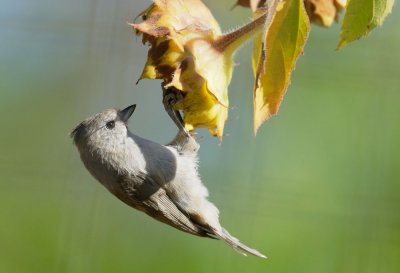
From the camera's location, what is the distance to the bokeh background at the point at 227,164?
3.07m

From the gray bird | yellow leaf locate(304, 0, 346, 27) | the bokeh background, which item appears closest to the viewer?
yellow leaf locate(304, 0, 346, 27)

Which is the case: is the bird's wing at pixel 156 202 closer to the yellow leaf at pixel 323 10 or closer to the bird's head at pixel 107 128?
the bird's head at pixel 107 128

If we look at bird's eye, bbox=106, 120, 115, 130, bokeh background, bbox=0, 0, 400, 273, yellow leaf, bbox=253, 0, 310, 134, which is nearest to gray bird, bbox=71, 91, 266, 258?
bird's eye, bbox=106, 120, 115, 130

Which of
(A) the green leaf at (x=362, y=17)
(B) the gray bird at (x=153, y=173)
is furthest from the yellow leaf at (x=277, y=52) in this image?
(B) the gray bird at (x=153, y=173)

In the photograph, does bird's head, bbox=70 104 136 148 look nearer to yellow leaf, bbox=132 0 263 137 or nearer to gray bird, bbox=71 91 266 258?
gray bird, bbox=71 91 266 258

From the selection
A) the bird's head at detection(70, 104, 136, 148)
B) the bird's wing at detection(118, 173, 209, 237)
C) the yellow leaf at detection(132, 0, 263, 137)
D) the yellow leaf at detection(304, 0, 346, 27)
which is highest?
the yellow leaf at detection(304, 0, 346, 27)

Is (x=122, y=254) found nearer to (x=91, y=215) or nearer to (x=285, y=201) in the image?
(x=91, y=215)

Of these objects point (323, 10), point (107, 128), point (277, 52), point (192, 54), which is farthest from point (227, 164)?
point (277, 52)

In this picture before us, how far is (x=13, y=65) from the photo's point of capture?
12.1ft

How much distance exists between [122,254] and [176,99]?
7.68ft

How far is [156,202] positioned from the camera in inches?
66.1

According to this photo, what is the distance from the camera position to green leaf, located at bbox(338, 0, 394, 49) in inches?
30.6

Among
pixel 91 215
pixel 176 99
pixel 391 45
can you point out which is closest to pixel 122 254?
pixel 91 215

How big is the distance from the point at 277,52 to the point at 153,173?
850mm
